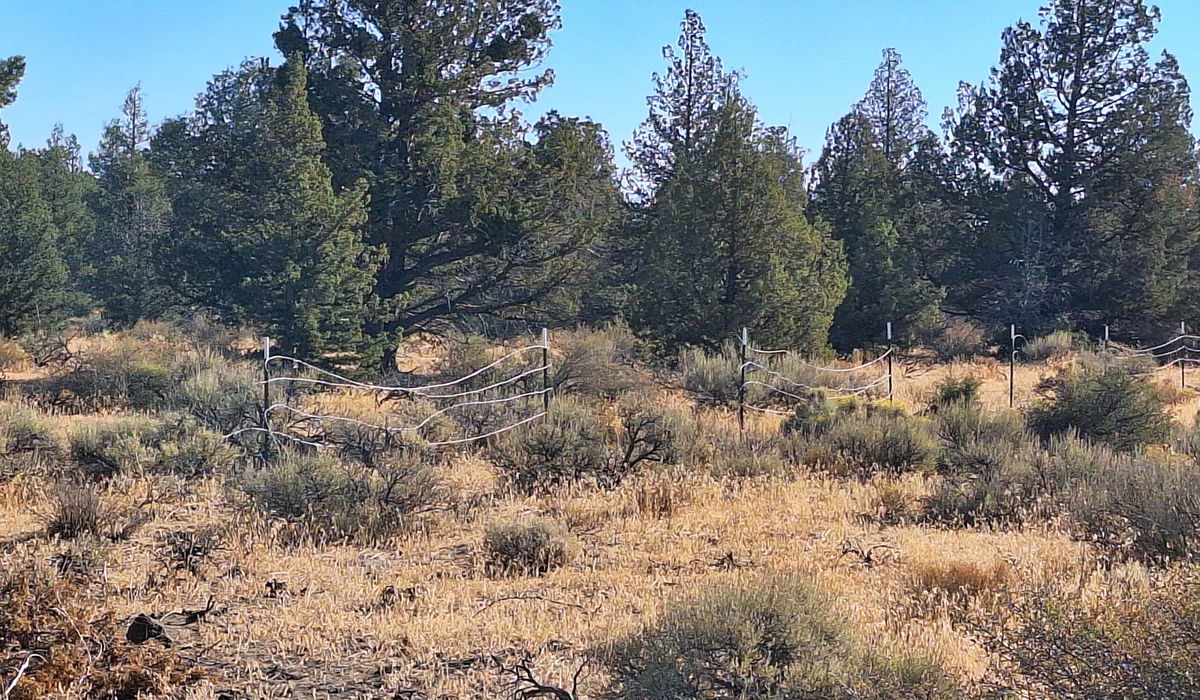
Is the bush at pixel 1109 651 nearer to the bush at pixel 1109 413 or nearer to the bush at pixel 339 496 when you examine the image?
the bush at pixel 339 496

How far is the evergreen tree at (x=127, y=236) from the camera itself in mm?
28516

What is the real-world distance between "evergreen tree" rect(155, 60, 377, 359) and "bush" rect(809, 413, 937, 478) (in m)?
9.91

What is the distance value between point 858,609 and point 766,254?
1348 centimetres

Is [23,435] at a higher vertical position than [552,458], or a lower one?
higher

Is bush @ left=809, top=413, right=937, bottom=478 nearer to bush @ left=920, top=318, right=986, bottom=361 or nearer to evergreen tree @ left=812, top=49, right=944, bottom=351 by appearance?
evergreen tree @ left=812, top=49, right=944, bottom=351

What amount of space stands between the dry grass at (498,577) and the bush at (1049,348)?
17949 mm

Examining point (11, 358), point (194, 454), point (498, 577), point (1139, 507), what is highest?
point (11, 358)

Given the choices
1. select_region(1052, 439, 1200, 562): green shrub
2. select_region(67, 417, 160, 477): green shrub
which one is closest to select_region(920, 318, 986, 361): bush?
select_region(1052, 439, 1200, 562): green shrub

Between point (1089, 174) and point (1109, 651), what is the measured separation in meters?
28.9

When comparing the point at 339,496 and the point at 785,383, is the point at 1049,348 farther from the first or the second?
the point at 339,496

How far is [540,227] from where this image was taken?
19016 millimetres

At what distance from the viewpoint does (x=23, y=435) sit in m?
10.6

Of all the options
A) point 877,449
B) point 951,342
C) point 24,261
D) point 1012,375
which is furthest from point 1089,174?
point 24,261

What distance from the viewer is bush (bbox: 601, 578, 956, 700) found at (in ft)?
12.5
